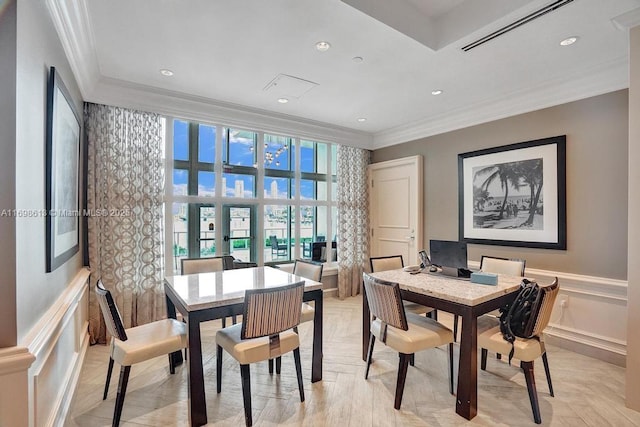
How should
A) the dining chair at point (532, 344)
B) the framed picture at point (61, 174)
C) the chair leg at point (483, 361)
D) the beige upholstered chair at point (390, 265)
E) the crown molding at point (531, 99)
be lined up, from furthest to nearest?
the beige upholstered chair at point (390, 265) → the crown molding at point (531, 99) → the chair leg at point (483, 361) → the dining chair at point (532, 344) → the framed picture at point (61, 174)

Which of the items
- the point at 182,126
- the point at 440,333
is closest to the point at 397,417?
the point at 440,333

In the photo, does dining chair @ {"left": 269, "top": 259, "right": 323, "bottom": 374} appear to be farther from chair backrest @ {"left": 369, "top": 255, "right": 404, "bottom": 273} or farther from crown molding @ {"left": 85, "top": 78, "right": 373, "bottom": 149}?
crown molding @ {"left": 85, "top": 78, "right": 373, "bottom": 149}

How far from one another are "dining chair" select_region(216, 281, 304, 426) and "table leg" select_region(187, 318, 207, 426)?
212 mm

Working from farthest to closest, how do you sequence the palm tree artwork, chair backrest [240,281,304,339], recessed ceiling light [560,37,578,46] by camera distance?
the palm tree artwork → recessed ceiling light [560,37,578,46] → chair backrest [240,281,304,339]

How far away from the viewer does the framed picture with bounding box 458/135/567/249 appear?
3.17m

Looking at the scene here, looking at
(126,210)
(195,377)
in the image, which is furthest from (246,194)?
(195,377)

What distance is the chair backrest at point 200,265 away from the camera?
3.13m

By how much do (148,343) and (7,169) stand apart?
1328mm

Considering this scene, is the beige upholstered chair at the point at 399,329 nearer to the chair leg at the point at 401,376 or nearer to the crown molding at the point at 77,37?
the chair leg at the point at 401,376

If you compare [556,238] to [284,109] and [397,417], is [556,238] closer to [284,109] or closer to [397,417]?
[397,417]

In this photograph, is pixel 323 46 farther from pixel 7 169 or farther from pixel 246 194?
pixel 246 194

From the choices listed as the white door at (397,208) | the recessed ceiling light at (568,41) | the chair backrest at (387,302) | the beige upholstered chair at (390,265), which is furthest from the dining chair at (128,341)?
the recessed ceiling light at (568,41)

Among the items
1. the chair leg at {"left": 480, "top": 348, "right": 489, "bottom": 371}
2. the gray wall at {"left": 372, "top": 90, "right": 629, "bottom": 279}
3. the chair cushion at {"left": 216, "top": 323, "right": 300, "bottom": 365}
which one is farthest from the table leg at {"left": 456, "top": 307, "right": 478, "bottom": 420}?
the gray wall at {"left": 372, "top": 90, "right": 629, "bottom": 279}

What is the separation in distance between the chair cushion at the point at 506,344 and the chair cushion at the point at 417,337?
24 centimetres
